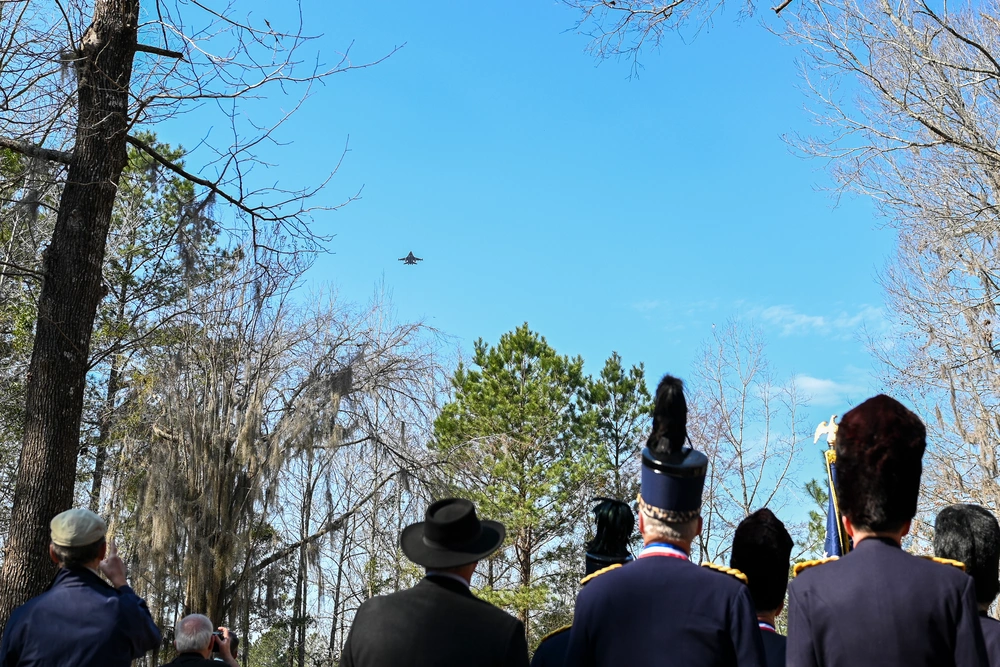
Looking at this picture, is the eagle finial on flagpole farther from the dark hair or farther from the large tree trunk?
the large tree trunk

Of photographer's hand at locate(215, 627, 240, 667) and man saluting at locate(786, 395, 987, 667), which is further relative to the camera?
photographer's hand at locate(215, 627, 240, 667)

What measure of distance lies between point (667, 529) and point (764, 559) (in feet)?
3.45

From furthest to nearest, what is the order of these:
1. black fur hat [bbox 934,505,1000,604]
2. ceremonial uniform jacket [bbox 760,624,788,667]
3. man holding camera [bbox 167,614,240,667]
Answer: man holding camera [bbox 167,614,240,667] < black fur hat [bbox 934,505,1000,604] < ceremonial uniform jacket [bbox 760,624,788,667]

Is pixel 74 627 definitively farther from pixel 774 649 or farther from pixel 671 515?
pixel 774 649

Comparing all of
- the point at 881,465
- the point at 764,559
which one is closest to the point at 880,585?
the point at 881,465

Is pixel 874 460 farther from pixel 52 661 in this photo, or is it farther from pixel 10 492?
pixel 10 492

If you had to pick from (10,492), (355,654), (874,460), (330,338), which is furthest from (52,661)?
(10,492)

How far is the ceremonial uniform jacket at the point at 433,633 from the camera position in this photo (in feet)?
10.5

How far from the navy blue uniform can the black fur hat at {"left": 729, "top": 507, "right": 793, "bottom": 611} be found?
82 centimetres

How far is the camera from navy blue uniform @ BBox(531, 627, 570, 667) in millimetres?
3887

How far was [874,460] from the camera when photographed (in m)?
2.83

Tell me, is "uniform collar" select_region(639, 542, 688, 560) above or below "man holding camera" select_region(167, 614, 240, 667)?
above

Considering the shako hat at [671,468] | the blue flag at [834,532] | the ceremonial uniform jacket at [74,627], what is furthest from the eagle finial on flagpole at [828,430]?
the ceremonial uniform jacket at [74,627]

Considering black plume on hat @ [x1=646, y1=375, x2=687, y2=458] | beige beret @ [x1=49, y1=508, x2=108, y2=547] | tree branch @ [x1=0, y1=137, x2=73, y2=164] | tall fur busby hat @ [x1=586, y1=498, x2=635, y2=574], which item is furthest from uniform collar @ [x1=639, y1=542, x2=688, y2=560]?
tree branch @ [x1=0, y1=137, x2=73, y2=164]
